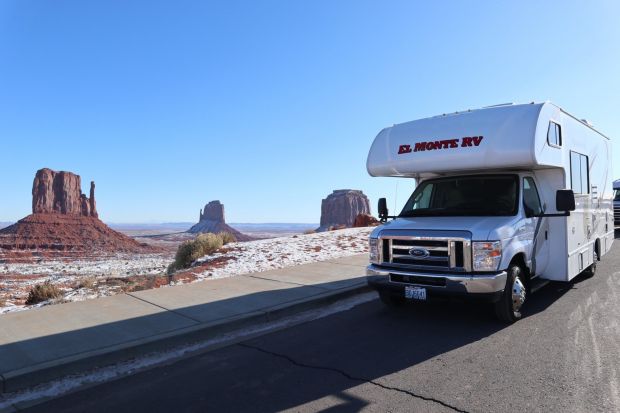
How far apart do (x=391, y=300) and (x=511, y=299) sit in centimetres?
186

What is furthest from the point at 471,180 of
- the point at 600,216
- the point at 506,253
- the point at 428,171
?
the point at 600,216

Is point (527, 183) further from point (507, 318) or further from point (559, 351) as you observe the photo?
point (559, 351)

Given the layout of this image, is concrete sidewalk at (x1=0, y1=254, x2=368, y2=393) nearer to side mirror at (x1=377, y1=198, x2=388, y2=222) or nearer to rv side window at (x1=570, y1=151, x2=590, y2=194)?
side mirror at (x1=377, y1=198, x2=388, y2=222)

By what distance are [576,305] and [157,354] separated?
21.1 feet

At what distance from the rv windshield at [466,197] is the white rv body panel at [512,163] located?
0.15 m

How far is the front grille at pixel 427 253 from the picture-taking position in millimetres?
5973

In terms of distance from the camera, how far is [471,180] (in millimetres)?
7363

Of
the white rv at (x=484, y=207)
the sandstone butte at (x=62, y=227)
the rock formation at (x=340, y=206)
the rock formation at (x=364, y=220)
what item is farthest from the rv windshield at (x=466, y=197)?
the rock formation at (x=340, y=206)

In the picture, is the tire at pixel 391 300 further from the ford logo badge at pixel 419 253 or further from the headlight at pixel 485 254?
the headlight at pixel 485 254

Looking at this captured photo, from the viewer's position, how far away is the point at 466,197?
7238 mm

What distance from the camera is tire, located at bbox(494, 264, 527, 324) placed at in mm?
6145

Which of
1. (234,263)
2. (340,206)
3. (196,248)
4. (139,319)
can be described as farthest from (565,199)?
(340,206)

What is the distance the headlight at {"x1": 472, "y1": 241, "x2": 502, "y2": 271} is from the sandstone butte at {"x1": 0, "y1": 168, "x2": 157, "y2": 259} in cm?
13145

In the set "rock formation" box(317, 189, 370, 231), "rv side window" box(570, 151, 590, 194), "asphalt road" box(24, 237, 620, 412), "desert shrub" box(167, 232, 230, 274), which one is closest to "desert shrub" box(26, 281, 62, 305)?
"asphalt road" box(24, 237, 620, 412)
